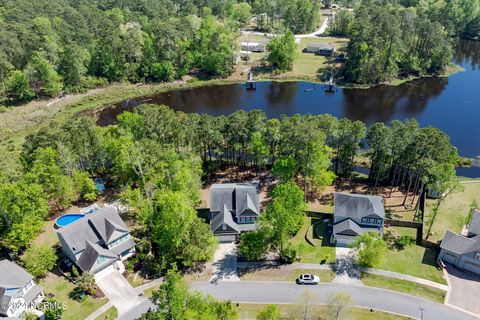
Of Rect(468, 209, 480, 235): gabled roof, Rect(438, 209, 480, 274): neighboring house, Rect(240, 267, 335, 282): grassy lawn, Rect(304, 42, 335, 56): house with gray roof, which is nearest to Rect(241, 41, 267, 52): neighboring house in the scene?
Rect(304, 42, 335, 56): house with gray roof

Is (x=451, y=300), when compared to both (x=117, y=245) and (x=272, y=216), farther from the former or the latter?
(x=117, y=245)

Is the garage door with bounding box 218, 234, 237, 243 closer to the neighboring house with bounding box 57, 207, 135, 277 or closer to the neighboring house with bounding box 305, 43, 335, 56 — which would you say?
the neighboring house with bounding box 57, 207, 135, 277

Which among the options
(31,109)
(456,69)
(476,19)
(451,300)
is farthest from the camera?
(476,19)

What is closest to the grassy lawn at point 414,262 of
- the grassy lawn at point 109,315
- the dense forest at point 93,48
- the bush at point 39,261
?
the grassy lawn at point 109,315

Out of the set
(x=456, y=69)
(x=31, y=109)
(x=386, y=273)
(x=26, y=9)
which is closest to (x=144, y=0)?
(x=26, y=9)

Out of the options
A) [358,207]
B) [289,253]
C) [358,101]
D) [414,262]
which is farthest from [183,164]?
[358,101]

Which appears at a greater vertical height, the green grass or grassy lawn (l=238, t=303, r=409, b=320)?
the green grass

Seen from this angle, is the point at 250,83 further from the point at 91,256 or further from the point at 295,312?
the point at 295,312
